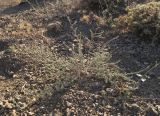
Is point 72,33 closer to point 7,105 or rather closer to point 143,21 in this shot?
point 143,21

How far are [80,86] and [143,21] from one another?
175 centimetres

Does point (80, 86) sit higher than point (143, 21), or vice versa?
point (143, 21)

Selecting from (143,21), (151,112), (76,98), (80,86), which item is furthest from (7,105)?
(143,21)

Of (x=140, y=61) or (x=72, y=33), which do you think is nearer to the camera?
(x=140, y=61)

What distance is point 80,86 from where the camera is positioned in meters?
5.20

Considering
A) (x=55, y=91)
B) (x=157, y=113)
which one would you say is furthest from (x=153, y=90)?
(x=55, y=91)

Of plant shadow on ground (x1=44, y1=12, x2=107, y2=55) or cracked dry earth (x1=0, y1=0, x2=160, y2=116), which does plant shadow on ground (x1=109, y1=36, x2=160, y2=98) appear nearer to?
cracked dry earth (x1=0, y1=0, x2=160, y2=116)

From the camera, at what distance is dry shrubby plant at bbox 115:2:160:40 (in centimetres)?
618

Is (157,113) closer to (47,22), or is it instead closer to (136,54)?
(136,54)

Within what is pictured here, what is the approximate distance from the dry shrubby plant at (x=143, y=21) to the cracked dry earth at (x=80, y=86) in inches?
6.7

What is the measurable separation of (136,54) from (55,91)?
1.53 m

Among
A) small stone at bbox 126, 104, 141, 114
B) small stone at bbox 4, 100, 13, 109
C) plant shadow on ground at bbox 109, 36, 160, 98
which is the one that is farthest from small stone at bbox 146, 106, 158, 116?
small stone at bbox 4, 100, 13, 109

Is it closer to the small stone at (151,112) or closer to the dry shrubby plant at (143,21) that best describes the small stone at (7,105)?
the small stone at (151,112)

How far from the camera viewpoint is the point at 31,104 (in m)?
4.91
